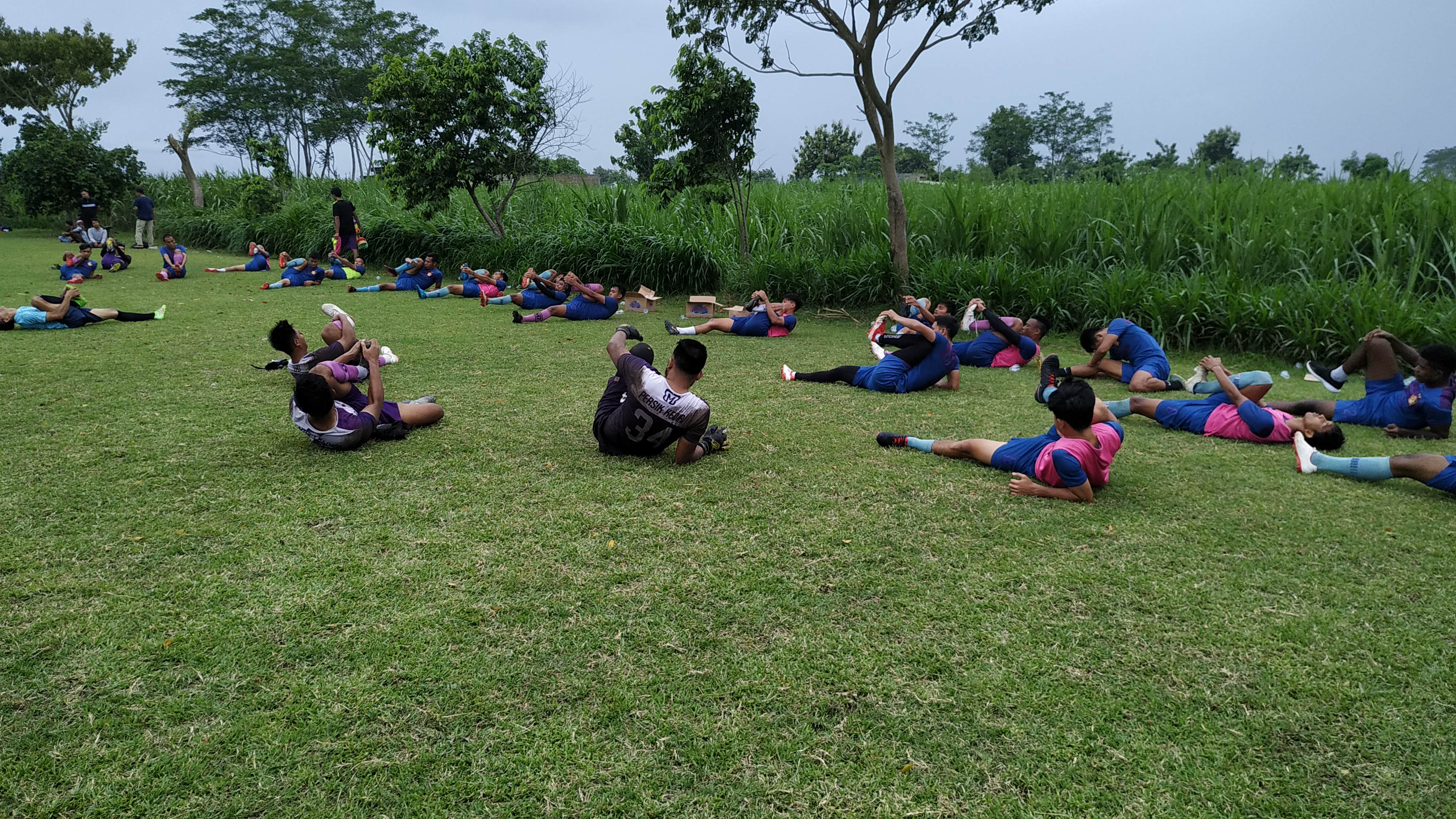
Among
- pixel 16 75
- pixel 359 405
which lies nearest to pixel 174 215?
pixel 16 75

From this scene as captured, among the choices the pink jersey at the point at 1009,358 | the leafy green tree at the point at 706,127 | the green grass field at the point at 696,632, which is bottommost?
the green grass field at the point at 696,632

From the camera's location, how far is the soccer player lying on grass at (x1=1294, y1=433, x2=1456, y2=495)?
4051mm

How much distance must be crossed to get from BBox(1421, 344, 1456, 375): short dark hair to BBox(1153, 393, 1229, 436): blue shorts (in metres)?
1.21

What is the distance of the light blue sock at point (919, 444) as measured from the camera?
4887 millimetres

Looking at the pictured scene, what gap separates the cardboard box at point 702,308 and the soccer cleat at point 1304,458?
22.7 feet

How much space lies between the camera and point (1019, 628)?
2.80m

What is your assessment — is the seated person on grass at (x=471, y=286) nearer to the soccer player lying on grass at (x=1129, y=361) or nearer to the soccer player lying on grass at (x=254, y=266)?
the soccer player lying on grass at (x=254, y=266)

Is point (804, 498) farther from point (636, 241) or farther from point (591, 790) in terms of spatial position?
point (636, 241)

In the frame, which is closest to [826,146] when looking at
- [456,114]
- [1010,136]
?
[1010,136]

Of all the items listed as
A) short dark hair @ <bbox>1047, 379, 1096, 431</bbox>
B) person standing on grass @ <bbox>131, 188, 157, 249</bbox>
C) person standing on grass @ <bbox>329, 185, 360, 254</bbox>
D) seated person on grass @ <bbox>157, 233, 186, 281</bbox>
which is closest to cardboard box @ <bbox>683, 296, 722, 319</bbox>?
short dark hair @ <bbox>1047, 379, 1096, 431</bbox>

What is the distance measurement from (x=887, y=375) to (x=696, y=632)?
424 cm

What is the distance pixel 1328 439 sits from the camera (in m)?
5.02

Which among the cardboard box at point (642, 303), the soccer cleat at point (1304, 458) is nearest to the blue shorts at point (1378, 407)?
the soccer cleat at point (1304, 458)

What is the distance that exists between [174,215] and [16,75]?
14.6m
